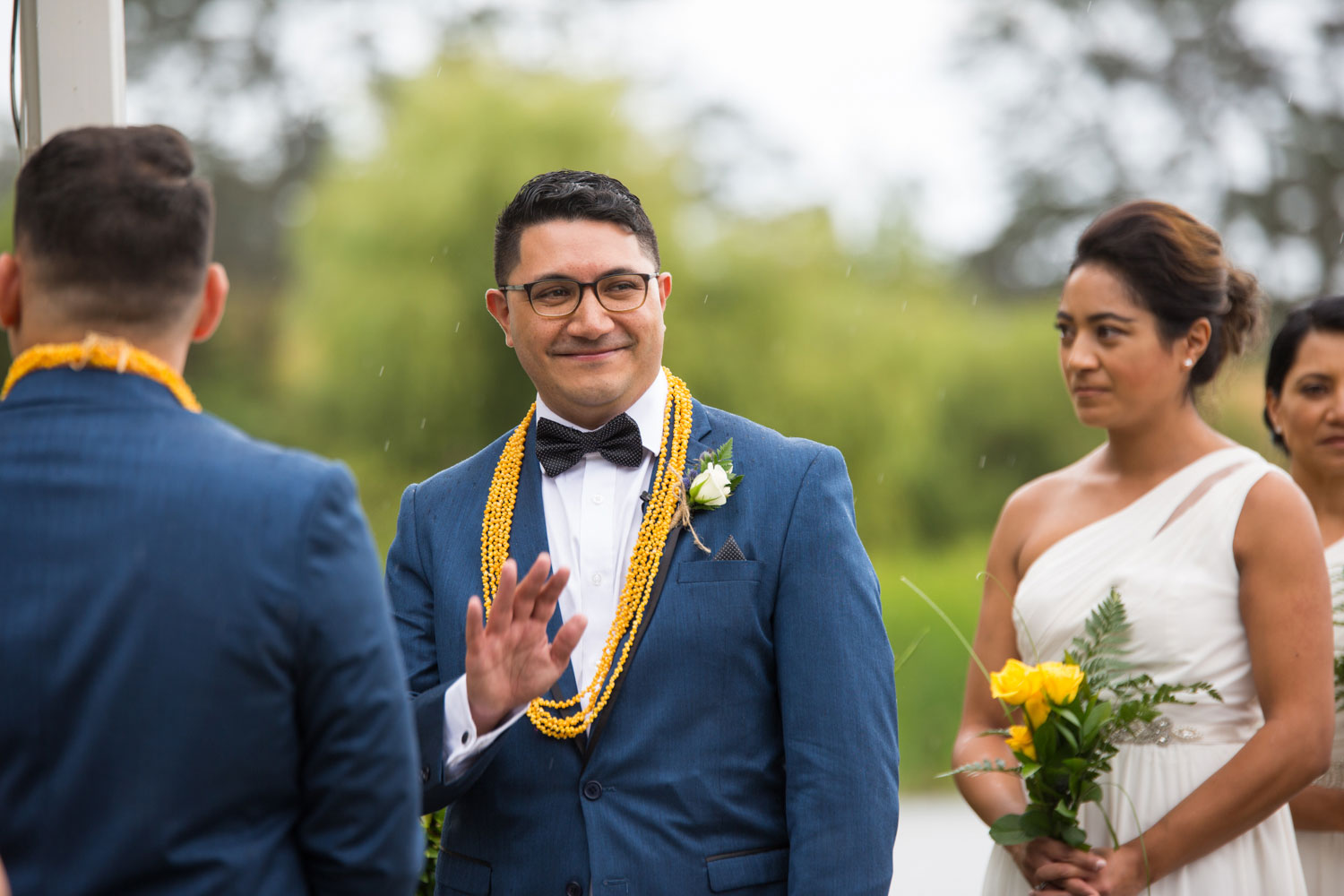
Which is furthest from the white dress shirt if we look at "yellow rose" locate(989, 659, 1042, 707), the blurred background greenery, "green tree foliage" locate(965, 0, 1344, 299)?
"green tree foliage" locate(965, 0, 1344, 299)

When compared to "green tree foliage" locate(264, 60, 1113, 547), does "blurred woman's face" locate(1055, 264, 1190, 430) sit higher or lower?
lower

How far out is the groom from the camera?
2.38 meters

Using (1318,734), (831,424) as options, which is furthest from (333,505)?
(831,424)

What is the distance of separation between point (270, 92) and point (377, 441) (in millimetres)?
5611

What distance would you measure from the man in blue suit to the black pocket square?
89 cm

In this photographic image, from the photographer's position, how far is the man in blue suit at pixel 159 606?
1606 mm

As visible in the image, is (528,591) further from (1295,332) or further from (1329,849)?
(1295,332)

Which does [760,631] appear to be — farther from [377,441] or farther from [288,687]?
[377,441]

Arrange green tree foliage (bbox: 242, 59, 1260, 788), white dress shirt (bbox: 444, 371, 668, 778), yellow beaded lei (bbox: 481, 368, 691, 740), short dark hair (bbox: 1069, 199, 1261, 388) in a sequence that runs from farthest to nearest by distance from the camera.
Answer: green tree foliage (bbox: 242, 59, 1260, 788) → short dark hair (bbox: 1069, 199, 1261, 388) → white dress shirt (bbox: 444, 371, 668, 778) → yellow beaded lei (bbox: 481, 368, 691, 740)

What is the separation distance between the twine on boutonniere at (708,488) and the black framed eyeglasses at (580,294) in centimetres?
35

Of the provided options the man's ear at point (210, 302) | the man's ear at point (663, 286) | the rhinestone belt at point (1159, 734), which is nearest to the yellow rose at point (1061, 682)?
the rhinestone belt at point (1159, 734)

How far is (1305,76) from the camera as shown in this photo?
19266 mm

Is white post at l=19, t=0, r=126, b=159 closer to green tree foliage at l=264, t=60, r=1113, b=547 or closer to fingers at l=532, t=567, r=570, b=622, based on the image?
fingers at l=532, t=567, r=570, b=622

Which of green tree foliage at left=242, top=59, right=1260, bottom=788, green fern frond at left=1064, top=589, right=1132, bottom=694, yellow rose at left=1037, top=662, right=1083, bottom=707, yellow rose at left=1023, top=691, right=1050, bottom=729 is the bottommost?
yellow rose at left=1023, top=691, right=1050, bottom=729
